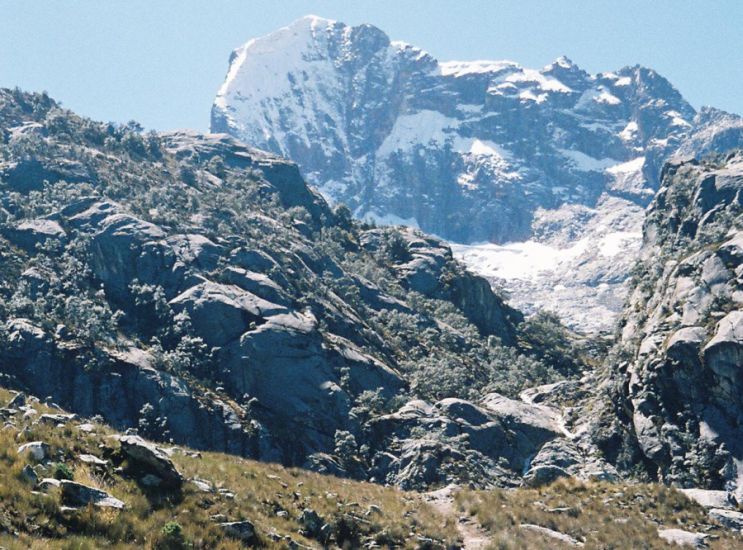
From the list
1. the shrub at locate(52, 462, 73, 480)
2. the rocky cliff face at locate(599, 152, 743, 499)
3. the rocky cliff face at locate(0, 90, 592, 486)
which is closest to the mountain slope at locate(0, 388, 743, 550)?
the shrub at locate(52, 462, 73, 480)

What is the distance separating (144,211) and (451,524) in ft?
309

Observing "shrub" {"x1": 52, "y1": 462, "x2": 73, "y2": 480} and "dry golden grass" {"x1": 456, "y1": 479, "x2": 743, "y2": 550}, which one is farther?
"dry golden grass" {"x1": 456, "y1": 479, "x2": 743, "y2": 550}

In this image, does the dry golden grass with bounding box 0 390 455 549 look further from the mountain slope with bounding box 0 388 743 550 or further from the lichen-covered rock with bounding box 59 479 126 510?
the lichen-covered rock with bounding box 59 479 126 510

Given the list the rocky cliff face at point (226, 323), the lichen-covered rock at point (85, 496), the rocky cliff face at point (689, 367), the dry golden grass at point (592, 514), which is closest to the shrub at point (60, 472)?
the lichen-covered rock at point (85, 496)

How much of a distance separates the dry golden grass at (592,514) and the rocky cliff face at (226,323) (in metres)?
30.9

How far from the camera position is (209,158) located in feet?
592

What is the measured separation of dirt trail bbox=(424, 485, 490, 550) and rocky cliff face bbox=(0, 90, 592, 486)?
32.1 meters

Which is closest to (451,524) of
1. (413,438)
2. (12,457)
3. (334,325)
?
(12,457)

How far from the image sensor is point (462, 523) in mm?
30672

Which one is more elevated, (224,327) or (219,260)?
(219,260)

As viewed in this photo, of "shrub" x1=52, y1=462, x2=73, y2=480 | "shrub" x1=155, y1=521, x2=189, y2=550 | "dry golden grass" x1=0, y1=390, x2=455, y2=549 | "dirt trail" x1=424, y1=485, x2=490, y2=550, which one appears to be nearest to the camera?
"dry golden grass" x1=0, y1=390, x2=455, y2=549

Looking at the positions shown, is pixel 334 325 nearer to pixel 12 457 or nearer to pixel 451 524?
pixel 451 524

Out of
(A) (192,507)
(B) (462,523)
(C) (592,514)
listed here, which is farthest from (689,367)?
(A) (192,507)

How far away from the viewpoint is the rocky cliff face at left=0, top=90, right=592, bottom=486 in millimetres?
73125
